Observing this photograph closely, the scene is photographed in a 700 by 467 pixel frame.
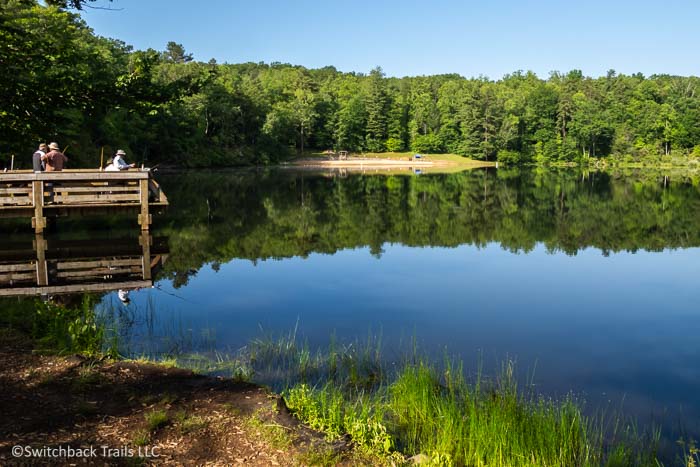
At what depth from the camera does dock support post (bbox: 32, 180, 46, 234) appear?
16844 millimetres

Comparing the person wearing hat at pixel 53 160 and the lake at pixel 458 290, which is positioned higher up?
the person wearing hat at pixel 53 160

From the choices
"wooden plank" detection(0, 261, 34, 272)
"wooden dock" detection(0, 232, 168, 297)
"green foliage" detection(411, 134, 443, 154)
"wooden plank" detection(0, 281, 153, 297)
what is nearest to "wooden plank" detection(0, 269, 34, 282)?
"wooden dock" detection(0, 232, 168, 297)

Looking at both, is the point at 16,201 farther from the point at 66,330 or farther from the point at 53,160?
the point at 66,330

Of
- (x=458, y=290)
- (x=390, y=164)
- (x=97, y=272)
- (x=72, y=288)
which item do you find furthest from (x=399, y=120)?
(x=72, y=288)

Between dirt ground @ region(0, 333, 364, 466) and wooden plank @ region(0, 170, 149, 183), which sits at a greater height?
wooden plank @ region(0, 170, 149, 183)

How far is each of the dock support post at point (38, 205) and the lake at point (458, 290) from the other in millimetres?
690

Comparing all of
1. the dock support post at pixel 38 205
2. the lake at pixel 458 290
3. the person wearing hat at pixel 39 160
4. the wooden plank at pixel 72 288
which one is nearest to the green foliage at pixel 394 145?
the lake at pixel 458 290

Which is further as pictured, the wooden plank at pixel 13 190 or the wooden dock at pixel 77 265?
the wooden plank at pixel 13 190

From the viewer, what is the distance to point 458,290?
1361 cm

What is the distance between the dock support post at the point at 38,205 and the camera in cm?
1684

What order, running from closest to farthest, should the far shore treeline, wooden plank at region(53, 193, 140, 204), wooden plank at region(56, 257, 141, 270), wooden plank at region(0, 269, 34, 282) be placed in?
wooden plank at region(0, 269, 34, 282) < wooden plank at region(56, 257, 141, 270) < wooden plank at region(53, 193, 140, 204) < the far shore treeline

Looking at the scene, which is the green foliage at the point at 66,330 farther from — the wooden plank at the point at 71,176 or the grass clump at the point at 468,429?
the wooden plank at the point at 71,176

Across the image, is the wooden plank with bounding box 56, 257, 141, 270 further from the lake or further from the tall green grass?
the tall green grass

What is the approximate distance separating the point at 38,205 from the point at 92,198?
150 cm
